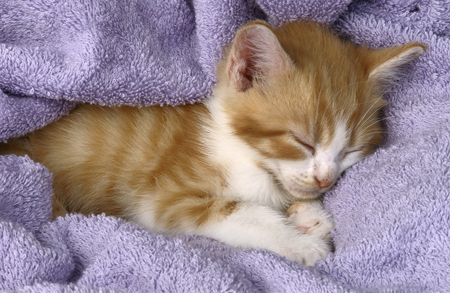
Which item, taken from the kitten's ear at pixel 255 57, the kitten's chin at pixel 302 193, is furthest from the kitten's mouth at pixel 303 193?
the kitten's ear at pixel 255 57

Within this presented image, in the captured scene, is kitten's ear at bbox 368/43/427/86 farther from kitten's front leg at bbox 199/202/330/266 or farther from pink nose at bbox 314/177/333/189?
kitten's front leg at bbox 199/202/330/266

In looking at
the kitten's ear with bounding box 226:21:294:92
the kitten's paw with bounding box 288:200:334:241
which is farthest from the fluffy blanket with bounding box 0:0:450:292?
the kitten's ear with bounding box 226:21:294:92

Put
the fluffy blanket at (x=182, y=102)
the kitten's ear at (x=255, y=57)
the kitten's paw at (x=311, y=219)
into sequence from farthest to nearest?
the kitten's paw at (x=311, y=219) → the kitten's ear at (x=255, y=57) → the fluffy blanket at (x=182, y=102)

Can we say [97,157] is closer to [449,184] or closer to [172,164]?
[172,164]

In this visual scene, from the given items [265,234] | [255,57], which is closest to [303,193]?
[265,234]

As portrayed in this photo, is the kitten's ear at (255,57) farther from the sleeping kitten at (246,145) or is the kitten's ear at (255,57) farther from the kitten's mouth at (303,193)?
the kitten's mouth at (303,193)

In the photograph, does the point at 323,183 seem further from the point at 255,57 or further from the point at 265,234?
the point at 255,57
